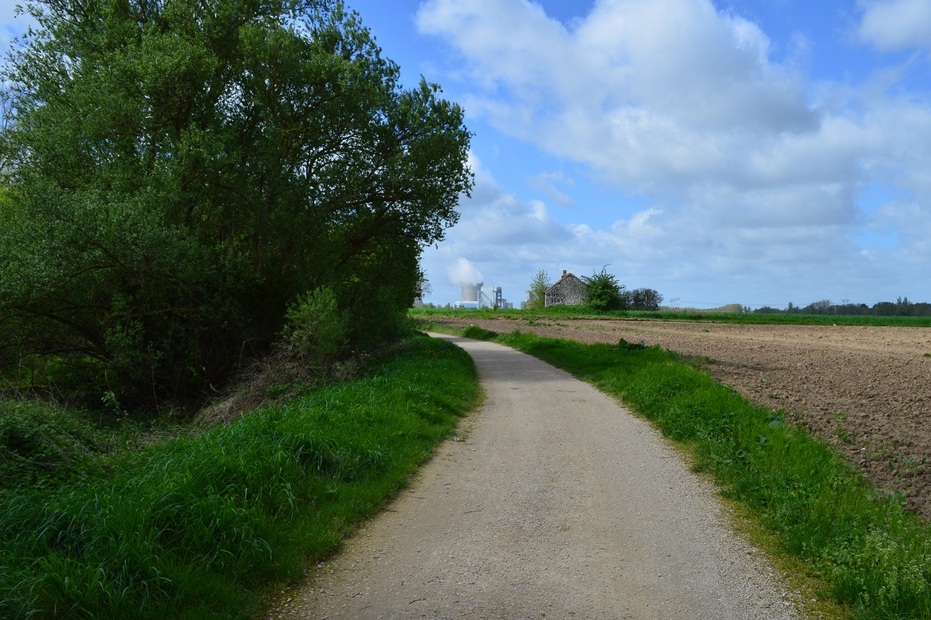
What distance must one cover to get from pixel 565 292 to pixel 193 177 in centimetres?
7103

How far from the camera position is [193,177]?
17.6 metres

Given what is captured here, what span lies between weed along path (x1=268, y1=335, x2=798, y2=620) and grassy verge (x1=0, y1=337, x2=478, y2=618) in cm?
35

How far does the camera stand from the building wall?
82.9 metres

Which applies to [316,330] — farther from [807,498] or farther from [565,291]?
[565,291]

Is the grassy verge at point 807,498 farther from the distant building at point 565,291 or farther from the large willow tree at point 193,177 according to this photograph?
the distant building at point 565,291

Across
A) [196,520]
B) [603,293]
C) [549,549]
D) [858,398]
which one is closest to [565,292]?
[603,293]

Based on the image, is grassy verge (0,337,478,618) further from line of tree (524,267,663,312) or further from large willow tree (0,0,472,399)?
line of tree (524,267,663,312)

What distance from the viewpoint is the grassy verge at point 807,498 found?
15.0 ft

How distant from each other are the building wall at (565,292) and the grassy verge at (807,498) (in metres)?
70.4

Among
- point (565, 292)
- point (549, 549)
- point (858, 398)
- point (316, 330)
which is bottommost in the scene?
point (549, 549)

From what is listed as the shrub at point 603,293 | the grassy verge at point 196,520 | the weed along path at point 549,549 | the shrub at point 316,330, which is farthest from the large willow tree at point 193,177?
the shrub at point 603,293

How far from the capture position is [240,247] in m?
19.5

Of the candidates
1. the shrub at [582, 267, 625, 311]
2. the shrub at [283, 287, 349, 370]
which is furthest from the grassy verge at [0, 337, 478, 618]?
the shrub at [582, 267, 625, 311]

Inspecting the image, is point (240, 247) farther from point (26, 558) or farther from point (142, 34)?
point (26, 558)
